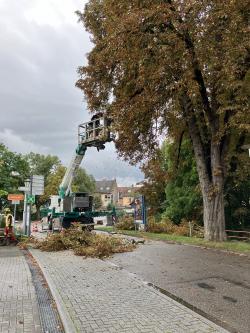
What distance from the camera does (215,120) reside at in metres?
18.3

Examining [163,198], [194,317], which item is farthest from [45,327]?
[163,198]

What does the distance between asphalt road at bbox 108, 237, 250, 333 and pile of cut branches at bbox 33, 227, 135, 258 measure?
660mm

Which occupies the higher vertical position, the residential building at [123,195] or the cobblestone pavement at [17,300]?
the residential building at [123,195]

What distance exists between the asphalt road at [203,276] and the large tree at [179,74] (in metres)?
4.05

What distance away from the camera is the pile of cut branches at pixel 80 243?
16078mm

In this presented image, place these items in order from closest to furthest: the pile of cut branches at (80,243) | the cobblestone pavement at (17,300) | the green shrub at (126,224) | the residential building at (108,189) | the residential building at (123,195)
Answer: the cobblestone pavement at (17,300) → the pile of cut branches at (80,243) → the green shrub at (126,224) → the residential building at (123,195) → the residential building at (108,189)

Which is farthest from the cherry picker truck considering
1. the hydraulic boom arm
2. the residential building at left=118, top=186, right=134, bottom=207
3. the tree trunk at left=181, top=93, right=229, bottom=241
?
the residential building at left=118, top=186, right=134, bottom=207

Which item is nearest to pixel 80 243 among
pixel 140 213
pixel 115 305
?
pixel 115 305

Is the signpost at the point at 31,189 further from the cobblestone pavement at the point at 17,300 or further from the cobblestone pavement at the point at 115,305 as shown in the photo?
the cobblestone pavement at the point at 115,305

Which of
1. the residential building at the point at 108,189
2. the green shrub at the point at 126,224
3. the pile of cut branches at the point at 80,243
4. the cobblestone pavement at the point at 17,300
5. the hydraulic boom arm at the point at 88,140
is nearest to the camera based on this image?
the cobblestone pavement at the point at 17,300

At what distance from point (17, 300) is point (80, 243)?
909 centimetres

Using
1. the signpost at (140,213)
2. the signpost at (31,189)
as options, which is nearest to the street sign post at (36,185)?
the signpost at (31,189)

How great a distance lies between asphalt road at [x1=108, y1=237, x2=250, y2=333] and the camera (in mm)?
7305

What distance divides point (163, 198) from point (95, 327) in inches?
1329
